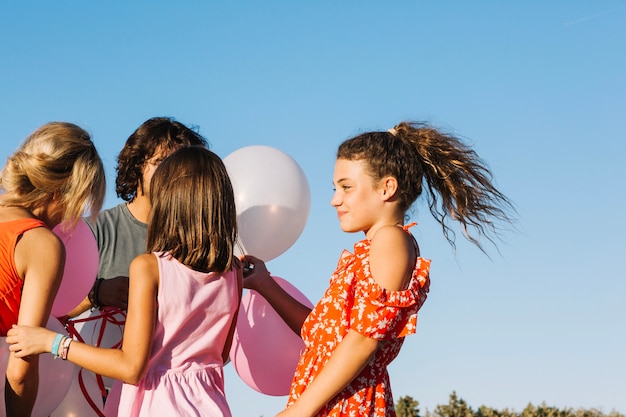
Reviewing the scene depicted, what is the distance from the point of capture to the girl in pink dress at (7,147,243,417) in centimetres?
317

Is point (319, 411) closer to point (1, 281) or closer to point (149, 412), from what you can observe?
point (149, 412)

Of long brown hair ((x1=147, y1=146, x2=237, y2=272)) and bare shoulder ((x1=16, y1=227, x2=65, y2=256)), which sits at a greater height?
long brown hair ((x1=147, y1=146, x2=237, y2=272))

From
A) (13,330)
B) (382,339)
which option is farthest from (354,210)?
(13,330)

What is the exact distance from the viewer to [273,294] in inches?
158

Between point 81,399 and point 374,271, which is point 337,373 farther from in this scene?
point 81,399

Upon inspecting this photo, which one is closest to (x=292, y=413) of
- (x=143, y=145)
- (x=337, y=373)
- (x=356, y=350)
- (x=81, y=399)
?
(x=337, y=373)

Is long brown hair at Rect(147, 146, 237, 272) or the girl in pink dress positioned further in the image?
long brown hair at Rect(147, 146, 237, 272)

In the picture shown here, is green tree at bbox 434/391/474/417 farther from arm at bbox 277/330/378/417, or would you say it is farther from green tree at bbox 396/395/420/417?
arm at bbox 277/330/378/417

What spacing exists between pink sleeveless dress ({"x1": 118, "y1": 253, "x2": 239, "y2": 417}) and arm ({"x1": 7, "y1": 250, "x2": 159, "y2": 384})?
63 millimetres

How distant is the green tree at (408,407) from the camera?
9859mm

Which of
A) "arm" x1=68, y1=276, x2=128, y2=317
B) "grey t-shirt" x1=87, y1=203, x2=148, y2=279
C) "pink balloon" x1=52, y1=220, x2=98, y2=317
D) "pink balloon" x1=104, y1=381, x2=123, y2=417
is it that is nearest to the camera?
"pink balloon" x1=104, y1=381, x2=123, y2=417

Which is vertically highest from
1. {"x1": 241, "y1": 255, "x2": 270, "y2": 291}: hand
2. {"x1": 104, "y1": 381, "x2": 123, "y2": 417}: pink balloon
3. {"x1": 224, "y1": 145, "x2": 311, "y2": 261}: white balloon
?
{"x1": 224, "y1": 145, "x2": 311, "y2": 261}: white balloon

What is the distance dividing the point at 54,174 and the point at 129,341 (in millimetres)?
803

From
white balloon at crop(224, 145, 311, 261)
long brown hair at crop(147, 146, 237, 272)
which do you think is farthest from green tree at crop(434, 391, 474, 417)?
long brown hair at crop(147, 146, 237, 272)
